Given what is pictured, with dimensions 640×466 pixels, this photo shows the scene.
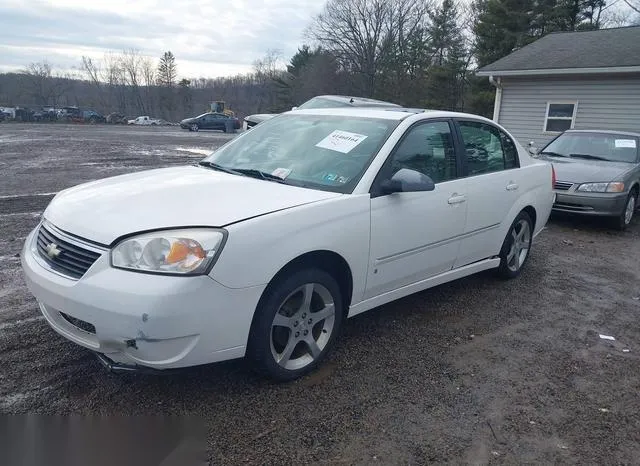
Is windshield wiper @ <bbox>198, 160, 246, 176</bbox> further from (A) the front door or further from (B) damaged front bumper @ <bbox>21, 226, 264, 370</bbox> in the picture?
(B) damaged front bumper @ <bbox>21, 226, 264, 370</bbox>

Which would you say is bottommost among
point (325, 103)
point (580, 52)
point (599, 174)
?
point (599, 174)

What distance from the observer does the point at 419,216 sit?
3721 millimetres

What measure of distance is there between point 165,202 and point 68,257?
60 cm

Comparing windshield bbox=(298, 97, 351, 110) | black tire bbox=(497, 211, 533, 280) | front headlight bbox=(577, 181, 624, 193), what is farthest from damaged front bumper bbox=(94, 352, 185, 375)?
windshield bbox=(298, 97, 351, 110)

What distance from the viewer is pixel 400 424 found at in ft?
9.07

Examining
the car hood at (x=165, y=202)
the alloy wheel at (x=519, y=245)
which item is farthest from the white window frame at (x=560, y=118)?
the car hood at (x=165, y=202)

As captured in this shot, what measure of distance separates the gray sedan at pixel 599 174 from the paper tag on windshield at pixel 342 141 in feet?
18.3

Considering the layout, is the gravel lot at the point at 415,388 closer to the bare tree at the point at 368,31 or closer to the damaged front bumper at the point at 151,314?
the damaged front bumper at the point at 151,314

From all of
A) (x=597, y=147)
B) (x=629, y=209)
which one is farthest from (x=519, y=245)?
(x=597, y=147)

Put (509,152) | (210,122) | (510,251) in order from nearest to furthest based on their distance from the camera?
(509,152)
(510,251)
(210,122)

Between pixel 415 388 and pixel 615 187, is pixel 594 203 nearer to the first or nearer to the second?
pixel 615 187

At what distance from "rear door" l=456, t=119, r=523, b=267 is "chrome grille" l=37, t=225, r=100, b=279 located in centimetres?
293

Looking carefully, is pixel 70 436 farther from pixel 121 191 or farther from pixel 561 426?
pixel 561 426

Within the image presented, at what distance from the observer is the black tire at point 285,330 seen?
2.82 meters
